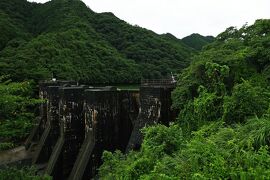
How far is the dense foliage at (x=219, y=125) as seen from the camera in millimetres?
5727

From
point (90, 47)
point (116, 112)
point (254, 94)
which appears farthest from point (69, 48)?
point (254, 94)

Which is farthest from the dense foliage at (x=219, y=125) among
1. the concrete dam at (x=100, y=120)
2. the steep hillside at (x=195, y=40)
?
the steep hillside at (x=195, y=40)

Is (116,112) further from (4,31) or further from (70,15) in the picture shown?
(70,15)

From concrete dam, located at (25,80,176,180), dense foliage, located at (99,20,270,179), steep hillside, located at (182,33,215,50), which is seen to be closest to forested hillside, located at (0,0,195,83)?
concrete dam, located at (25,80,176,180)

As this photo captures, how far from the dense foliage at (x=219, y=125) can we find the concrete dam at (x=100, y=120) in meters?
1.22

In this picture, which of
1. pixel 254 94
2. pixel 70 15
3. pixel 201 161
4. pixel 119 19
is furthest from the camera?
pixel 119 19

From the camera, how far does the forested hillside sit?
34438 millimetres

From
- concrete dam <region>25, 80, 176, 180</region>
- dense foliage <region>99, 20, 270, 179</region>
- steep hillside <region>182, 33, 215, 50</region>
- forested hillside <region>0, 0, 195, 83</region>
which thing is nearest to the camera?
dense foliage <region>99, 20, 270, 179</region>

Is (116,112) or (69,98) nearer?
(116,112)

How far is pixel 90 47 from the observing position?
46281 millimetres

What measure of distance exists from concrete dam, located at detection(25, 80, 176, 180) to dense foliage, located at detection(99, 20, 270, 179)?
1.22 meters

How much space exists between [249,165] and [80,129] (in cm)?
1264

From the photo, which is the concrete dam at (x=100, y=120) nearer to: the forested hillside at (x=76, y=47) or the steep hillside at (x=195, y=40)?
the forested hillside at (x=76, y=47)

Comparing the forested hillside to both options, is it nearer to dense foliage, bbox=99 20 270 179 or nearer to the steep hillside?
dense foliage, bbox=99 20 270 179
